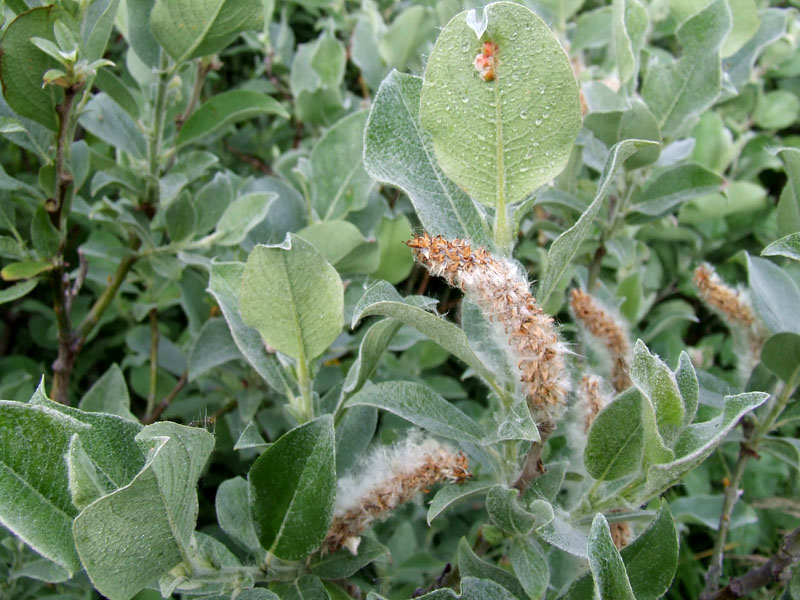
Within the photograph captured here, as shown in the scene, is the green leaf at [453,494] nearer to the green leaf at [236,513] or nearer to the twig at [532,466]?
the twig at [532,466]

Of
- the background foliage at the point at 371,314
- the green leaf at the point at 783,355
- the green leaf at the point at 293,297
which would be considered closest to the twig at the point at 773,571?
the background foliage at the point at 371,314

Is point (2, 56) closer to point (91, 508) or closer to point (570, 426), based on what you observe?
point (91, 508)

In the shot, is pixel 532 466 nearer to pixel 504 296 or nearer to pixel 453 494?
pixel 453 494

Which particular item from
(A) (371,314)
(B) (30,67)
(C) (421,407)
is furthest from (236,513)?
(B) (30,67)

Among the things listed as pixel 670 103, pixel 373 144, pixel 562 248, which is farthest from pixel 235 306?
pixel 670 103

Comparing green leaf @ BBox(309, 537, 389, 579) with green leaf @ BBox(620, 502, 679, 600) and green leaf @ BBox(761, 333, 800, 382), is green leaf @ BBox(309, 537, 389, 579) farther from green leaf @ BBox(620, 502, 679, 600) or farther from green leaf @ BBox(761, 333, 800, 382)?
green leaf @ BBox(761, 333, 800, 382)

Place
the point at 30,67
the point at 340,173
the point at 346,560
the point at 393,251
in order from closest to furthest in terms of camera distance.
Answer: the point at 346,560, the point at 30,67, the point at 340,173, the point at 393,251
